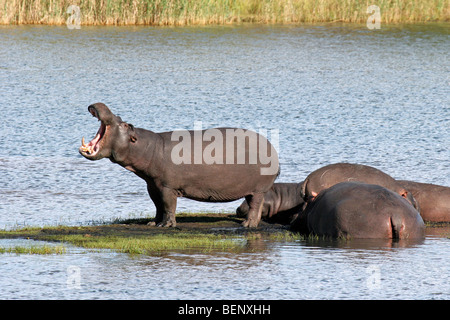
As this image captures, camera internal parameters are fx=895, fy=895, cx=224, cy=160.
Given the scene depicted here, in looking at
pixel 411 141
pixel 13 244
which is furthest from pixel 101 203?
pixel 411 141

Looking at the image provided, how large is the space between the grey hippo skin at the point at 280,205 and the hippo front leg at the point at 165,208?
110 cm

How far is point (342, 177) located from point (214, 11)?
1963 centimetres

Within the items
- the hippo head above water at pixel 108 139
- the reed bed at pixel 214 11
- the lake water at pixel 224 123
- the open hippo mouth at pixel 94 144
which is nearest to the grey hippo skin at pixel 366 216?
the lake water at pixel 224 123

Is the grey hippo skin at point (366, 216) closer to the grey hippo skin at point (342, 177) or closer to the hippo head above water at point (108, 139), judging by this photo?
the grey hippo skin at point (342, 177)

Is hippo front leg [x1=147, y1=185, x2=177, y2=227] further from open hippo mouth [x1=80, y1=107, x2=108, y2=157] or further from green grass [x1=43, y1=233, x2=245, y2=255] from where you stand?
open hippo mouth [x1=80, y1=107, x2=108, y2=157]

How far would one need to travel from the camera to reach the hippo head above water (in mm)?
9023

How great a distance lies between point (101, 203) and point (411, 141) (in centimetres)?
615

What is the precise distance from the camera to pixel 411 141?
1491cm

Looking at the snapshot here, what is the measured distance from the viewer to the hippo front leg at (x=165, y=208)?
938 cm

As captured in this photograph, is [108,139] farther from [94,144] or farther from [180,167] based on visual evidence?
[180,167]

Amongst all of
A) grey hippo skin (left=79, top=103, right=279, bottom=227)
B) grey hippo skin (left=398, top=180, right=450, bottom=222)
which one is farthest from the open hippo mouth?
grey hippo skin (left=398, top=180, right=450, bottom=222)

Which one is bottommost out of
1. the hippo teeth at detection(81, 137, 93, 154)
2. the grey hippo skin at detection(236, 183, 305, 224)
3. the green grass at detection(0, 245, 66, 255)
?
the grey hippo skin at detection(236, 183, 305, 224)

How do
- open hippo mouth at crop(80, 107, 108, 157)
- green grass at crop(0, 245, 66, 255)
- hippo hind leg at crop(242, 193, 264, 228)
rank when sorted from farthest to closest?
hippo hind leg at crop(242, 193, 264, 228)
open hippo mouth at crop(80, 107, 108, 157)
green grass at crop(0, 245, 66, 255)

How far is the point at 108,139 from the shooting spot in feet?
30.2
